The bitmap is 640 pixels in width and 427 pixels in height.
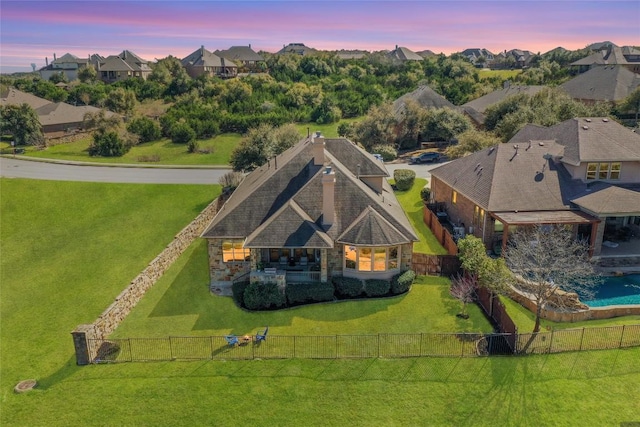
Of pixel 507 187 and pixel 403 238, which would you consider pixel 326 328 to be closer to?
pixel 403 238

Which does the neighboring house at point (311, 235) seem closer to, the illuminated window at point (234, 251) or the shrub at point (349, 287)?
the illuminated window at point (234, 251)

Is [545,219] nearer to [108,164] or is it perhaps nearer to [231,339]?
[231,339]

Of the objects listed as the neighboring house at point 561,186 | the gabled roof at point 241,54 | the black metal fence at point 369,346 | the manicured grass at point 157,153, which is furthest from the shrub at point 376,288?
the gabled roof at point 241,54

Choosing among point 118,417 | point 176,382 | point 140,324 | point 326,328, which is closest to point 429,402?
point 326,328

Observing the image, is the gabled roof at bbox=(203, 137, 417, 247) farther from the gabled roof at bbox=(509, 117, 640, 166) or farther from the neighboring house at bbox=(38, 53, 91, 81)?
the neighboring house at bbox=(38, 53, 91, 81)

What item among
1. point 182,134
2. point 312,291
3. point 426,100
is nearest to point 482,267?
point 312,291
